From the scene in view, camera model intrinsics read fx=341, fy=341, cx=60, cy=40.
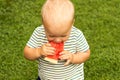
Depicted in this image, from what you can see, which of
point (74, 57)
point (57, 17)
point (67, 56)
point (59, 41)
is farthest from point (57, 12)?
point (74, 57)

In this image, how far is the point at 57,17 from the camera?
8.66ft

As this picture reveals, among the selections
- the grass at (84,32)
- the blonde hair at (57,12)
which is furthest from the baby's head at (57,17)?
the grass at (84,32)

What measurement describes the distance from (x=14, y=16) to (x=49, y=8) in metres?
3.14

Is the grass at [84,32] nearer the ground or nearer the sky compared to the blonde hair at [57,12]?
nearer the ground

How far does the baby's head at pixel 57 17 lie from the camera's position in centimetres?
264

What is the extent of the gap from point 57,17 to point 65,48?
43cm

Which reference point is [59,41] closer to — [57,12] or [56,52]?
[56,52]

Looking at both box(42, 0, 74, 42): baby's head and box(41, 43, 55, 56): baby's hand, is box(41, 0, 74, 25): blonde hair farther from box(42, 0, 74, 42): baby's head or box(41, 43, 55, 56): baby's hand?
box(41, 43, 55, 56): baby's hand

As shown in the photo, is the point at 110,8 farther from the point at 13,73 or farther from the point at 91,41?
the point at 13,73

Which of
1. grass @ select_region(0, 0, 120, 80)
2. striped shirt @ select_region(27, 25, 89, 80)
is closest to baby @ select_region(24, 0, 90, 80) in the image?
striped shirt @ select_region(27, 25, 89, 80)

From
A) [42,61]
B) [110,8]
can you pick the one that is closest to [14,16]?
[110,8]

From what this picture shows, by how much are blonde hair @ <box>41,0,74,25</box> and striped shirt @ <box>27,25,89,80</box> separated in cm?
34

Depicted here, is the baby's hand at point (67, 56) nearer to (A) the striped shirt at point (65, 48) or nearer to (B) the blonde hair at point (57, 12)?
(A) the striped shirt at point (65, 48)

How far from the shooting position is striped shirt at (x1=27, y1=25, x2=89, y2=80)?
2984 millimetres
